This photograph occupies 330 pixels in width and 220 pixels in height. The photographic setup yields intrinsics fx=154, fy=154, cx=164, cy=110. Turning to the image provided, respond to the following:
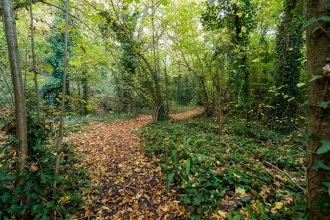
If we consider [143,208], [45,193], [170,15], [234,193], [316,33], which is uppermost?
[170,15]

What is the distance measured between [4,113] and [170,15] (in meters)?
7.40

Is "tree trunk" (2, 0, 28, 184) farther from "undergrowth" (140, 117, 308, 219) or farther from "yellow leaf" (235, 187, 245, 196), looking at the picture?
"yellow leaf" (235, 187, 245, 196)

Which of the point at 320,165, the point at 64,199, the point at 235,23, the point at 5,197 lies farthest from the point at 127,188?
the point at 235,23

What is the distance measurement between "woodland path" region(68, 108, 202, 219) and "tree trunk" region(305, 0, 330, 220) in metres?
1.74

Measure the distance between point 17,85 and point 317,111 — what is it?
320 centimetres

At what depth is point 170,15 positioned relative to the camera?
759 centimetres

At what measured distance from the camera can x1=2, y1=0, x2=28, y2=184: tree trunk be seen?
1.93m

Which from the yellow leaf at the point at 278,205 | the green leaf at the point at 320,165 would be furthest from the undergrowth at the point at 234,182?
the green leaf at the point at 320,165

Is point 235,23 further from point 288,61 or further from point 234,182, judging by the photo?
point 234,182

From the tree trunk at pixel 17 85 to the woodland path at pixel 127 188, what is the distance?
127 centimetres

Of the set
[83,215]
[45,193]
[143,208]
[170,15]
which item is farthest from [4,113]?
[170,15]

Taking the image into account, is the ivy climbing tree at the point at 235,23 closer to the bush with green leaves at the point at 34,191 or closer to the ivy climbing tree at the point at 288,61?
the ivy climbing tree at the point at 288,61

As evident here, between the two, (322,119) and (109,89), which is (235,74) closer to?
(322,119)

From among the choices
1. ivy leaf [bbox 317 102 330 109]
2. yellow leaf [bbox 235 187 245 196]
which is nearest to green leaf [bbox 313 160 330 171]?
ivy leaf [bbox 317 102 330 109]
